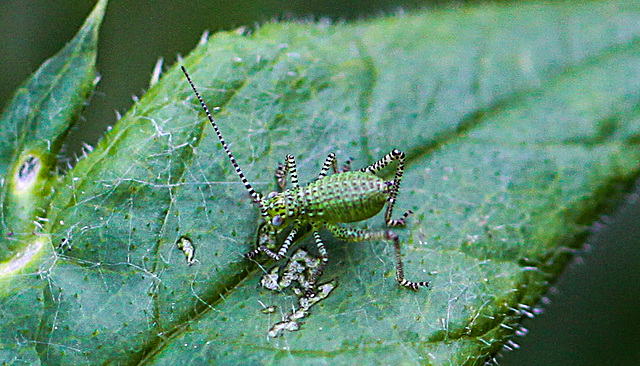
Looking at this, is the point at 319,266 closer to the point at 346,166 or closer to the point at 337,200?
the point at 337,200

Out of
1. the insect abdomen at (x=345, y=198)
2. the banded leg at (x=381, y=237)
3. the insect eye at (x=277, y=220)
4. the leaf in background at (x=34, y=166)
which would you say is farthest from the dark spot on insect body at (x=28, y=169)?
the banded leg at (x=381, y=237)

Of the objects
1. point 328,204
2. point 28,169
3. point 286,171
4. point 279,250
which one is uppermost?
point 28,169

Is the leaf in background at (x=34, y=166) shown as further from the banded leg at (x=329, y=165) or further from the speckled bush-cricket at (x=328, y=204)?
the banded leg at (x=329, y=165)

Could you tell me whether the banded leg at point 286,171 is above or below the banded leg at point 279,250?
above

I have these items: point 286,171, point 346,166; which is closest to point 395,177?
point 346,166

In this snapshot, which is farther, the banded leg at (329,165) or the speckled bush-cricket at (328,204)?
the banded leg at (329,165)

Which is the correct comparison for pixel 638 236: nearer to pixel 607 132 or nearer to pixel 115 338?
pixel 607 132

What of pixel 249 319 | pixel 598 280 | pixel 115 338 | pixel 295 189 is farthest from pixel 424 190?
pixel 598 280
